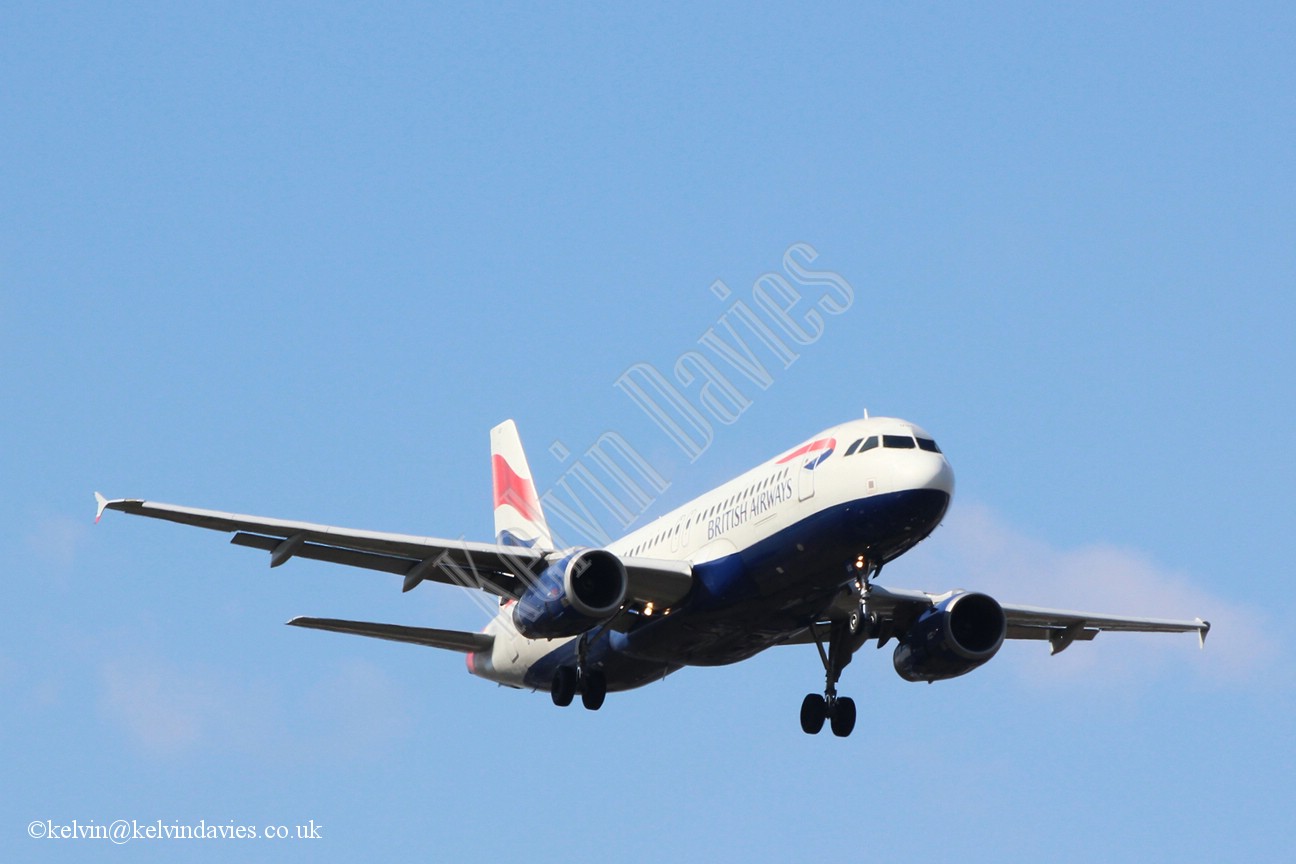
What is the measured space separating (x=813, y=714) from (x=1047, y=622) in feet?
24.1

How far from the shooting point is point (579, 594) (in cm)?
3475

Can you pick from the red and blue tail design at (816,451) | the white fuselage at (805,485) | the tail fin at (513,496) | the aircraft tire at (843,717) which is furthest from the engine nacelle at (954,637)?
the tail fin at (513,496)

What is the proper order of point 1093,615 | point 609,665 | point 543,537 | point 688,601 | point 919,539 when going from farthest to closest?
point 543,537, point 1093,615, point 609,665, point 688,601, point 919,539

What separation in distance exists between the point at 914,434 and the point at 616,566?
242 inches

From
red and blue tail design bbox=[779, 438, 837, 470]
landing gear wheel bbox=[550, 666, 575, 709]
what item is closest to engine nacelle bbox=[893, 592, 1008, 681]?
red and blue tail design bbox=[779, 438, 837, 470]

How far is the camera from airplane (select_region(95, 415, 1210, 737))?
3306cm

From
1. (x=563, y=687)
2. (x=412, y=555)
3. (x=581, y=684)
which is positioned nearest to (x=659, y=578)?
(x=581, y=684)

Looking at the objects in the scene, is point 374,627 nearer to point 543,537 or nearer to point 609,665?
point 609,665

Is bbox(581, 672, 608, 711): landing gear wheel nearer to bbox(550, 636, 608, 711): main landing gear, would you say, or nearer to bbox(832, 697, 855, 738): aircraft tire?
bbox(550, 636, 608, 711): main landing gear

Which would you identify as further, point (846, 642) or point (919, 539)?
point (846, 642)

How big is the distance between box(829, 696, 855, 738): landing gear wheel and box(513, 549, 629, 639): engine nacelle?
6.17 metres

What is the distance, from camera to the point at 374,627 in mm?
38594

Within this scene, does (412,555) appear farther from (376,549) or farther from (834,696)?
(834,696)

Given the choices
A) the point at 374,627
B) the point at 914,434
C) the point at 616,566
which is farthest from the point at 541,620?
the point at 914,434
